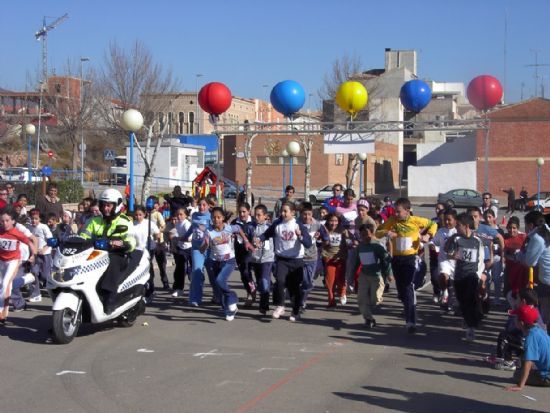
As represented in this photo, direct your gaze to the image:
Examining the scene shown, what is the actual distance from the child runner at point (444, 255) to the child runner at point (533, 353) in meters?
3.65

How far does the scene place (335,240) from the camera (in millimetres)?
12828

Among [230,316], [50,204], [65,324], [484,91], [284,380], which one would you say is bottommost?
[284,380]

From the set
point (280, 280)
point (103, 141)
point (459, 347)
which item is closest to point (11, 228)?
point (280, 280)

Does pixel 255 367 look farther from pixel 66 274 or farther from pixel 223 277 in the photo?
pixel 223 277

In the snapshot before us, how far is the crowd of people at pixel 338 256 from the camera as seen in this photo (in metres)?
8.80

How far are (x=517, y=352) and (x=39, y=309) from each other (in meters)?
7.19

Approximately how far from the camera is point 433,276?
12.8 meters

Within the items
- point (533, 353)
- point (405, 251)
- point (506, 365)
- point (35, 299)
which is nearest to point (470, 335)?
point (405, 251)

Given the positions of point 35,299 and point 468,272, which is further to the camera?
point 35,299

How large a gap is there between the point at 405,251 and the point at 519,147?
158ft

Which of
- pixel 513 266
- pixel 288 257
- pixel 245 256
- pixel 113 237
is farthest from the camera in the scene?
pixel 245 256

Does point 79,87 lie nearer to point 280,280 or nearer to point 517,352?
point 280,280

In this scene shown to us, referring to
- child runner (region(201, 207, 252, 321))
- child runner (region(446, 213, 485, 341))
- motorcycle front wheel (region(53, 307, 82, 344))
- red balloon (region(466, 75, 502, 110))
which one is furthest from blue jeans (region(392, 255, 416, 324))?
red balloon (region(466, 75, 502, 110))

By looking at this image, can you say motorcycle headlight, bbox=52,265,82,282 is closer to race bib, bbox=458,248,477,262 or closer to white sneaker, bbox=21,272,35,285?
white sneaker, bbox=21,272,35,285
